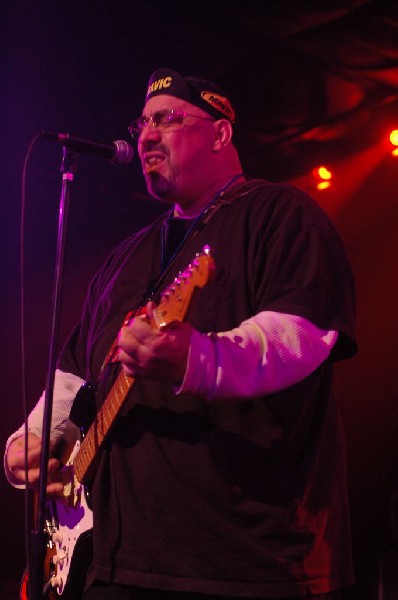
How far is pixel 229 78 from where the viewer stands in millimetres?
4930

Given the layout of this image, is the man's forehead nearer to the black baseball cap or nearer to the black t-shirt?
the black baseball cap

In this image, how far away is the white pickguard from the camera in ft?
7.23

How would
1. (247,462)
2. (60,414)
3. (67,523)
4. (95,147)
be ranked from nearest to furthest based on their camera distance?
(247,462) < (95,147) < (67,523) < (60,414)

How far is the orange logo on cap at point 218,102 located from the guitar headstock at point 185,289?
135cm

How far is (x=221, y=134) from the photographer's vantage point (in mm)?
2680

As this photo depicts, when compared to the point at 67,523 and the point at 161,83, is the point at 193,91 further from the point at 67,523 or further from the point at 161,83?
the point at 67,523

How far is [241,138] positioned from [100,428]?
420cm

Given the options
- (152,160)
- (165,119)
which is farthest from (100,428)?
(165,119)

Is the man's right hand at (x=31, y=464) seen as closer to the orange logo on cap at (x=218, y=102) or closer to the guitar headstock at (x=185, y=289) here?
the guitar headstock at (x=185, y=289)

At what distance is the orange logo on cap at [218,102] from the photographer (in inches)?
107

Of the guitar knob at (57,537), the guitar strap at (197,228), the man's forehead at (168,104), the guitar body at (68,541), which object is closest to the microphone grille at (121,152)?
the guitar strap at (197,228)

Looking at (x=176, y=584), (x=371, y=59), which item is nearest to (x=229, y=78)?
(x=371, y=59)

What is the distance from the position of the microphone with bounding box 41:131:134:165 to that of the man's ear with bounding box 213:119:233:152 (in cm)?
→ 45

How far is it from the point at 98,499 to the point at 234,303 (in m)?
0.70
